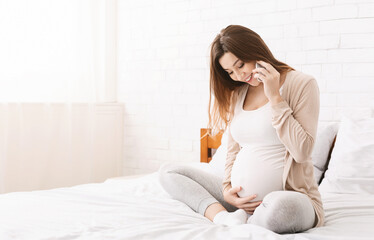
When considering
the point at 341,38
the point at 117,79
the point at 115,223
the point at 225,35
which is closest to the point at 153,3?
the point at 117,79

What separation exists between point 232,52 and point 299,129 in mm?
383

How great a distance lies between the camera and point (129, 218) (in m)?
1.50

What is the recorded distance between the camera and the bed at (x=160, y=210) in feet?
4.31

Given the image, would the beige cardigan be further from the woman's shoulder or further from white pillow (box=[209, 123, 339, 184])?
white pillow (box=[209, 123, 339, 184])

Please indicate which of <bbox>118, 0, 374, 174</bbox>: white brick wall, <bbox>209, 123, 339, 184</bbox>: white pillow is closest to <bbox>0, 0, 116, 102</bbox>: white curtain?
<bbox>118, 0, 374, 174</bbox>: white brick wall

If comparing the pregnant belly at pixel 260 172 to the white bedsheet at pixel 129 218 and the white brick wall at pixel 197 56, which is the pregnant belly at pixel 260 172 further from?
the white brick wall at pixel 197 56

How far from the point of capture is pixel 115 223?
145cm

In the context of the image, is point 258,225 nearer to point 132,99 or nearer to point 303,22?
point 303,22

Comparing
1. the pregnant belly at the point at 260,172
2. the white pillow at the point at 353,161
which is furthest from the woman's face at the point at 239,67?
the white pillow at the point at 353,161

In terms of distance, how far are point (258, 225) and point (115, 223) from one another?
47cm

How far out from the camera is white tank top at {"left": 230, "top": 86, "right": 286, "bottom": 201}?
155 cm

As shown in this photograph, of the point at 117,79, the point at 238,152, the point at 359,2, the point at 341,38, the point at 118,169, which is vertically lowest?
the point at 118,169

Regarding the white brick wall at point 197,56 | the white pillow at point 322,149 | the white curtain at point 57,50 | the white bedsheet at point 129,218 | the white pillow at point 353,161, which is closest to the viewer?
the white bedsheet at point 129,218

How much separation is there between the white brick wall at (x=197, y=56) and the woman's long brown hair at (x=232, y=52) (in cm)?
101
